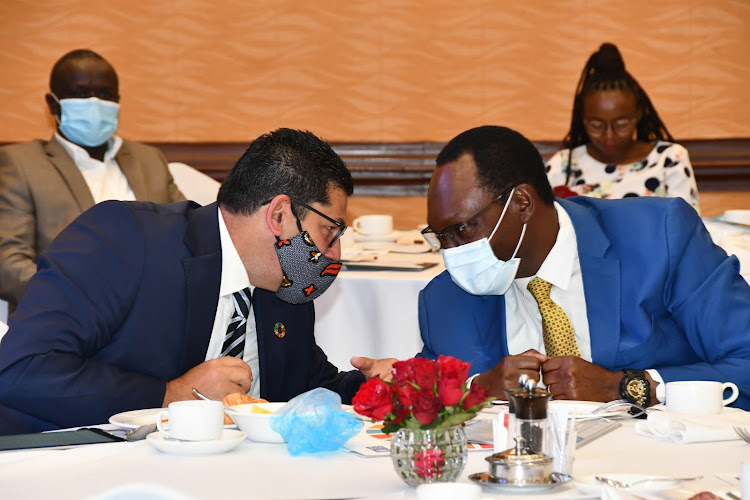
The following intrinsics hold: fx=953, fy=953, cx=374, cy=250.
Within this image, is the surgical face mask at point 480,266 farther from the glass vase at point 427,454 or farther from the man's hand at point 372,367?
the glass vase at point 427,454

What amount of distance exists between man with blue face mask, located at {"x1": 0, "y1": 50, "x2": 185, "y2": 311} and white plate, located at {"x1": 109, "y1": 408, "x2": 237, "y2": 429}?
2.22 metres

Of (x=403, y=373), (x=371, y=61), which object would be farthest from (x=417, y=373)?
(x=371, y=61)

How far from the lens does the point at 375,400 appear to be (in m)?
1.22

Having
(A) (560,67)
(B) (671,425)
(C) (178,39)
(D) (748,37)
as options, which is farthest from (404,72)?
(B) (671,425)

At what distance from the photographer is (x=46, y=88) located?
19.1ft

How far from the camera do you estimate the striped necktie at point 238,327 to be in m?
2.19

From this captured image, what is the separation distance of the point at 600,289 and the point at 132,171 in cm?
273

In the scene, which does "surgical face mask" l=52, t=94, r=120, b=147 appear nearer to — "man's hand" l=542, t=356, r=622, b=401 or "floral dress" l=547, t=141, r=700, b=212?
"floral dress" l=547, t=141, r=700, b=212

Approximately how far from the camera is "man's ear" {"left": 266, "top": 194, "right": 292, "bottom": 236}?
214cm

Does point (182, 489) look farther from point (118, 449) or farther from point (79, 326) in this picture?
point (79, 326)

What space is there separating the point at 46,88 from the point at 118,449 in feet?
15.8

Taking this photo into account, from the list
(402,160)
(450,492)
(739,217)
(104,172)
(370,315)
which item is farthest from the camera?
(402,160)

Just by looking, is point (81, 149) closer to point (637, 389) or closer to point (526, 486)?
point (637, 389)

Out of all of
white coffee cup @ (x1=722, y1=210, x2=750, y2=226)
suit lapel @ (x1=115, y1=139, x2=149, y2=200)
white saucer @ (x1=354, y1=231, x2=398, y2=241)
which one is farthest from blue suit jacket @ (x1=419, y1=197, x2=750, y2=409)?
suit lapel @ (x1=115, y1=139, x2=149, y2=200)
